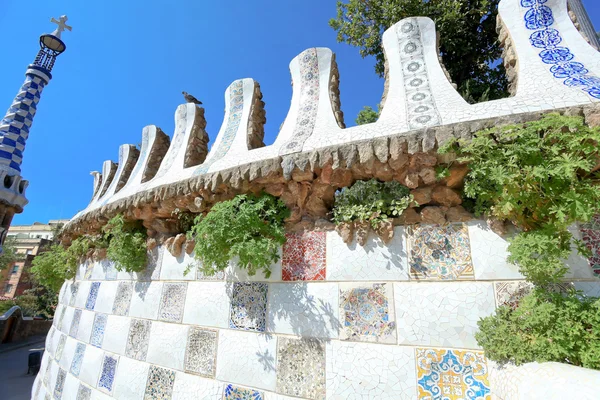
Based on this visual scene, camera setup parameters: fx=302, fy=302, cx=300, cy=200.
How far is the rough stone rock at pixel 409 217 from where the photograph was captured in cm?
242

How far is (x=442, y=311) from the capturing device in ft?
Result: 6.99

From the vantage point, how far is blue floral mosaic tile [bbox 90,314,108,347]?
13.1ft

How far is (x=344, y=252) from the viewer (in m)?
2.55

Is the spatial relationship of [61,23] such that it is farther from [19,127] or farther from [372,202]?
[372,202]

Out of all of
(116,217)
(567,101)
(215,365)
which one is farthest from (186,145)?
(567,101)

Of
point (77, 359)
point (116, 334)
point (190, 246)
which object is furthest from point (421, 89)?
point (77, 359)

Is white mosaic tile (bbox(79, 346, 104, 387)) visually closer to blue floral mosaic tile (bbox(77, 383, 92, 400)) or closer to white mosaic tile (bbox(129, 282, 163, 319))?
blue floral mosaic tile (bbox(77, 383, 92, 400))

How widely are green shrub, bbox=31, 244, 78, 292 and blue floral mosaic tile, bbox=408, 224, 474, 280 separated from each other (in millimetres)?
5767

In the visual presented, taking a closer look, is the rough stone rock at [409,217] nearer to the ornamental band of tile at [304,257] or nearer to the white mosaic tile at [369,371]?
the ornamental band of tile at [304,257]

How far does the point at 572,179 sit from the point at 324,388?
2113 mm

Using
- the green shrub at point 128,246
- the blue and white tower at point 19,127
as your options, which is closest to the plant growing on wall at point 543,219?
the green shrub at point 128,246

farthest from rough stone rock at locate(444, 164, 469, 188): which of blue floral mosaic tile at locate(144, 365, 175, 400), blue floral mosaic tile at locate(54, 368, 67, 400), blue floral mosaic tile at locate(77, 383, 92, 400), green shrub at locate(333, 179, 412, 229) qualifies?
blue floral mosaic tile at locate(54, 368, 67, 400)

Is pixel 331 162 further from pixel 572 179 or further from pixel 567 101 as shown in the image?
pixel 567 101

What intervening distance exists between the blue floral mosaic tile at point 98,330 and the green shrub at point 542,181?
466cm
